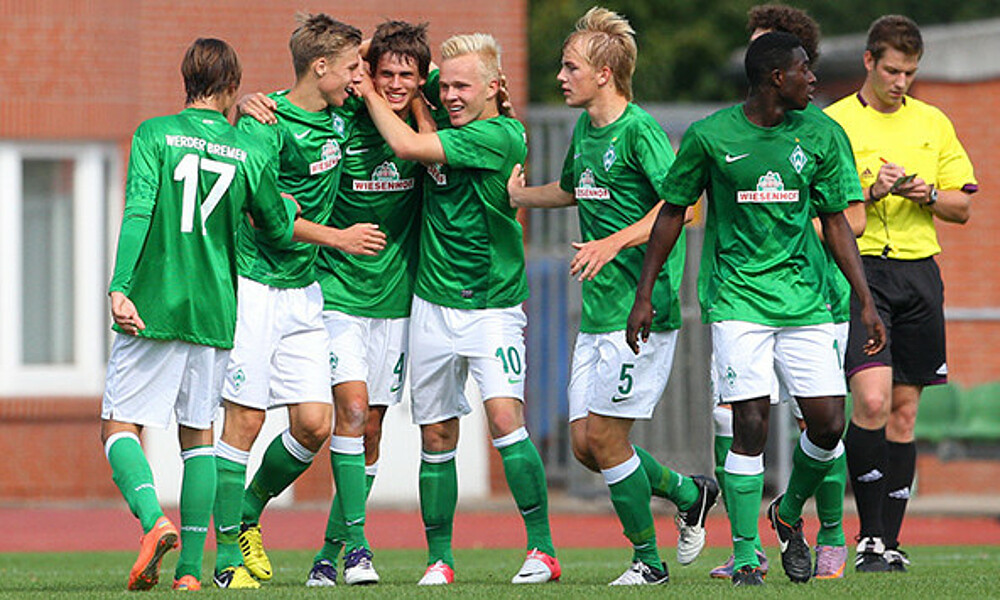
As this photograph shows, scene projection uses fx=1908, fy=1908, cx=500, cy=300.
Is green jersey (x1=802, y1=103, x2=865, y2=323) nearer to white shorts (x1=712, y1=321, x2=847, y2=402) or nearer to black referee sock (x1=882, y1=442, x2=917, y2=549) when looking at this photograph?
white shorts (x1=712, y1=321, x2=847, y2=402)

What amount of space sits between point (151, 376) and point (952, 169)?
14.6 ft

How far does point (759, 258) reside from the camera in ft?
26.4

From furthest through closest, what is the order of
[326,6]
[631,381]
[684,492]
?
[326,6]
[684,492]
[631,381]

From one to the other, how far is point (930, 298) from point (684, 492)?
1.69 metres

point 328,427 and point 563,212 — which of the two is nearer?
point 328,427

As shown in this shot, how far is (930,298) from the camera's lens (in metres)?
9.86

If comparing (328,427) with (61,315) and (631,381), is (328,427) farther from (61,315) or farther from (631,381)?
(61,315)

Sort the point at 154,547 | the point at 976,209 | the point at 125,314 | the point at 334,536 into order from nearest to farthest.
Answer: the point at 154,547 → the point at 125,314 → the point at 334,536 → the point at 976,209

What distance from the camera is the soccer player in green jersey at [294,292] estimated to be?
864cm

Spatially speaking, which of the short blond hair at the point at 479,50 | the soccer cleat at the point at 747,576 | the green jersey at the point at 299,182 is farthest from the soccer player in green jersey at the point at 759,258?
the green jersey at the point at 299,182

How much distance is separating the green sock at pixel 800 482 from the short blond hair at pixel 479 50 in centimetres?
222

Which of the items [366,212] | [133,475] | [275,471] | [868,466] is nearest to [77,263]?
[275,471]

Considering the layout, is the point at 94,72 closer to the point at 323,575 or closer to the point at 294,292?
the point at 294,292

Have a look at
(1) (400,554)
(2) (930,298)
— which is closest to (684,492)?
(2) (930,298)
